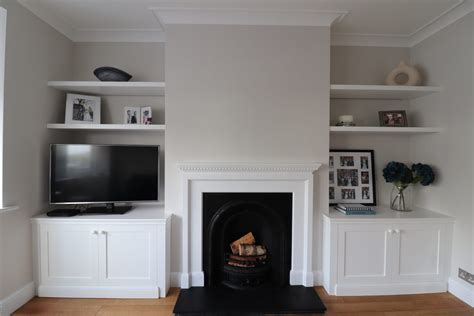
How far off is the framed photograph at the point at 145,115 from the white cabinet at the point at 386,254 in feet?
6.28

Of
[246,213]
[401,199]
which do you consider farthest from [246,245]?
[401,199]

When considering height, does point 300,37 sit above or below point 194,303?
above

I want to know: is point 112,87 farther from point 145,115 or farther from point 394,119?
point 394,119

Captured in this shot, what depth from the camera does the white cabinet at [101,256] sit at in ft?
7.09

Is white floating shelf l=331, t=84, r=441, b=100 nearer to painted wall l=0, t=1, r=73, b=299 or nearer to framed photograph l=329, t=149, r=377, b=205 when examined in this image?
framed photograph l=329, t=149, r=377, b=205

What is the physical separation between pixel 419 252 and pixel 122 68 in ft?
11.0

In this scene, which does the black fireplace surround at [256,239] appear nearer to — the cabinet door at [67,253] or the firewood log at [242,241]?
the firewood log at [242,241]

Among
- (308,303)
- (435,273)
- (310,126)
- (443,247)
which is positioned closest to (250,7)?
(310,126)

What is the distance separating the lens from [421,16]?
2.28 metres

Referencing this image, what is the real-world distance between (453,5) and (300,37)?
1250mm

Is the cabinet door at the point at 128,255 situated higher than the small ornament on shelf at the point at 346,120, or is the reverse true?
the small ornament on shelf at the point at 346,120

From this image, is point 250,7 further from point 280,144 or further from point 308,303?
point 308,303

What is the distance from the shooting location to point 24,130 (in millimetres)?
2100

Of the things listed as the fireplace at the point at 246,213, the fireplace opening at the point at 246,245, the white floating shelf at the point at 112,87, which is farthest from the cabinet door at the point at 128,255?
the white floating shelf at the point at 112,87
